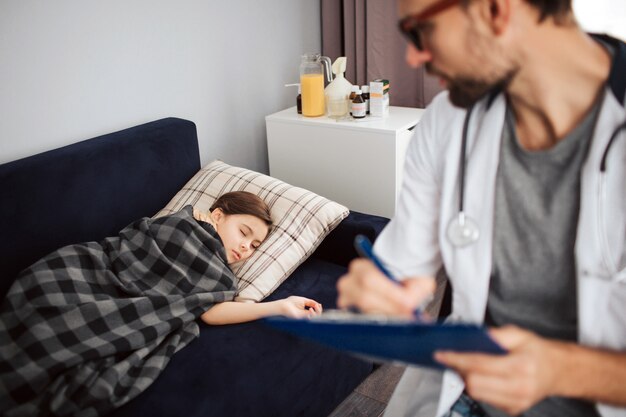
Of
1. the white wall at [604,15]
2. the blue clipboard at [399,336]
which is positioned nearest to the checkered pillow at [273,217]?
the blue clipboard at [399,336]

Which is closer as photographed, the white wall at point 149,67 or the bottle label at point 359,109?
the white wall at point 149,67

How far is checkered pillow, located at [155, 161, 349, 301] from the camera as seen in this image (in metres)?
1.80

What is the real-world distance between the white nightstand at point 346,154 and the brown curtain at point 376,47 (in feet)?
0.42

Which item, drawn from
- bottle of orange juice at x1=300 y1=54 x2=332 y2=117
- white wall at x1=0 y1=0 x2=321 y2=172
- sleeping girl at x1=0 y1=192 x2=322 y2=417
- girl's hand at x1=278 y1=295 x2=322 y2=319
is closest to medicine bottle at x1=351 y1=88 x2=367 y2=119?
bottle of orange juice at x1=300 y1=54 x2=332 y2=117

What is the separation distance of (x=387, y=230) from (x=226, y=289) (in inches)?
30.7

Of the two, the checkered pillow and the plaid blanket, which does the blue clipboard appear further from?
the checkered pillow

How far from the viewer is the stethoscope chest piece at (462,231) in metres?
0.94

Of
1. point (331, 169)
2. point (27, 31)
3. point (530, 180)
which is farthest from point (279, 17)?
point (530, 180)

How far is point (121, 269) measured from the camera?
5.28 feet

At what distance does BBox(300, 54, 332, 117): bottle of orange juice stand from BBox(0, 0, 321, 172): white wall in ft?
0.79

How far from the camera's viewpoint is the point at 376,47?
2.80m

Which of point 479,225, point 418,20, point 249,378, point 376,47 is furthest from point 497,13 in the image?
point 376,47

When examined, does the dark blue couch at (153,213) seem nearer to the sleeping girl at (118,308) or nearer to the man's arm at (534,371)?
the sleeping girl at (118,308)

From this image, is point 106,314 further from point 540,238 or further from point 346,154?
point 346,154
